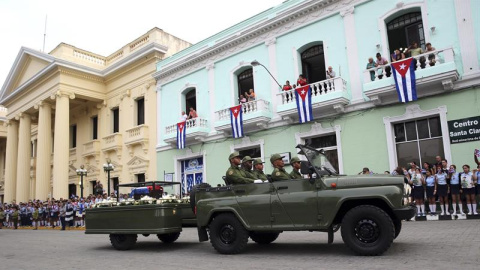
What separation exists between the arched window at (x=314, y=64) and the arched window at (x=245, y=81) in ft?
10.9

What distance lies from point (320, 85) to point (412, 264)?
12039mm

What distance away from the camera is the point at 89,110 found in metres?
31.8

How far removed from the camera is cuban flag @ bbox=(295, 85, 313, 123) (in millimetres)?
16875

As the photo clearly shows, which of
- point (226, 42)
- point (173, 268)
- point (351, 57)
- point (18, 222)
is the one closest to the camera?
point (173, 268)

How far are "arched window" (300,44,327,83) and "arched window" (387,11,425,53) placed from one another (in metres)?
3.28

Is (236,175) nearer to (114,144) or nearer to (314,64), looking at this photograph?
(314,64)

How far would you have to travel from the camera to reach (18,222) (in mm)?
29766

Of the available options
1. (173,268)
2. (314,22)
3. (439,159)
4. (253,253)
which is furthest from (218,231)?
(314,22)

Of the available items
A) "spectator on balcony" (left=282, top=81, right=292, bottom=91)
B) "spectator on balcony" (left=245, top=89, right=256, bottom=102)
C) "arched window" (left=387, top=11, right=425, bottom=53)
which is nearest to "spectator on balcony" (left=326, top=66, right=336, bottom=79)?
"spectator on balcony" (left=282, top=81, right=292, bottom=91)

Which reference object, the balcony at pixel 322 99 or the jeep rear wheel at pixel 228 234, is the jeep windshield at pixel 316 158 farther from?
the balcony at pixel 322 99

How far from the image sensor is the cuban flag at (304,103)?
16875 mm

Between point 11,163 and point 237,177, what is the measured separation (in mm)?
34556

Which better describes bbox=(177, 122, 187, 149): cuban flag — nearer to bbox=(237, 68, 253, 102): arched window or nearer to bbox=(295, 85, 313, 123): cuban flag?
bbox=(237, 68, 253, 102): arched window

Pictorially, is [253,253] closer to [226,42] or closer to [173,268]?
[173,268]
